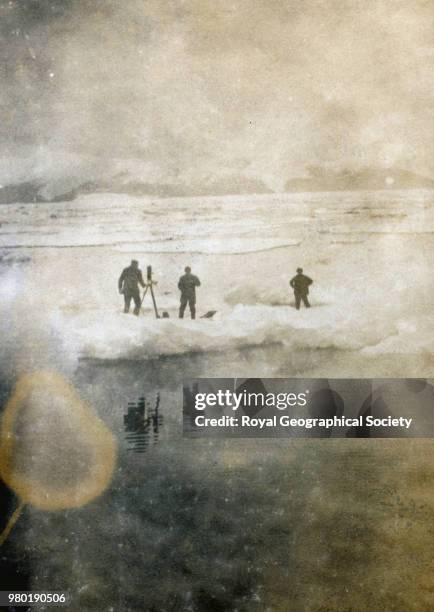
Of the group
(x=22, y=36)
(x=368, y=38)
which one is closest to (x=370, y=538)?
(x=368, y=38)

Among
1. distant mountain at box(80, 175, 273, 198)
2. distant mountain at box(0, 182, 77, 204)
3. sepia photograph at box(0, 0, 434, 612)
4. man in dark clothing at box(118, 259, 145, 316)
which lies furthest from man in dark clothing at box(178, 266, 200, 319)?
distant mountain at box(0, 182, 77, 204)

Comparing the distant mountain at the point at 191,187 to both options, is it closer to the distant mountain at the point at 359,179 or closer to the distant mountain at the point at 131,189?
the distant mountain at the point at 131,189

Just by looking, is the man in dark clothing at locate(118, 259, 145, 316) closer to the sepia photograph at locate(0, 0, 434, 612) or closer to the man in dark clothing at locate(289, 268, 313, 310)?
the sepia photograph at locate(0, 0, 434, 612)

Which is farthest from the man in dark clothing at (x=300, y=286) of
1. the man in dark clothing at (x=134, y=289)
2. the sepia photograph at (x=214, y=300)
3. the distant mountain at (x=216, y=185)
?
the man in dark clothing at (x=134, y=289)

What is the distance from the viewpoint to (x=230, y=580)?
289cm

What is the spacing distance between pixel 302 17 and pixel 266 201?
114 centimetres

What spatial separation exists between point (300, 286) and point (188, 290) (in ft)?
2.21

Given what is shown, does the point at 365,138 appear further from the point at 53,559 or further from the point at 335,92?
the point at 53,559

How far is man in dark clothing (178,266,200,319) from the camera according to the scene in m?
2.96

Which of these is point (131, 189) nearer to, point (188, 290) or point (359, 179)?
point (188, 290)

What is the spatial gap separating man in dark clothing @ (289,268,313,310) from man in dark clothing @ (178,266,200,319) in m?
0.58

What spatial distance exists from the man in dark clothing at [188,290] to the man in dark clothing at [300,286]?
0.58m

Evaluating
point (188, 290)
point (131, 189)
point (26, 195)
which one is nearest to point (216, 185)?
point (131, 189)

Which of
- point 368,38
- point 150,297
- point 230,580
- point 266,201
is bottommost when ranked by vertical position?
point 230,580
